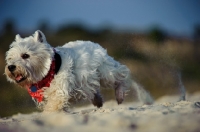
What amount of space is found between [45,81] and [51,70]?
0.20 meters

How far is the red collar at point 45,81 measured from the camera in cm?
709

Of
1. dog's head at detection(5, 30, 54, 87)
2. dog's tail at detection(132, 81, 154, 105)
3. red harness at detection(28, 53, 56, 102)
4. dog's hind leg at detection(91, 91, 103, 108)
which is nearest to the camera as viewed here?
dog's head at detection(5, 30, 54, 87)

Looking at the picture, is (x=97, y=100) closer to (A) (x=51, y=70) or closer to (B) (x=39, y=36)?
(A) (x=51, y=70)

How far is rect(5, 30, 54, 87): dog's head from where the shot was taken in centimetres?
695

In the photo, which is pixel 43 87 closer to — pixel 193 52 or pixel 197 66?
pixel 197 66

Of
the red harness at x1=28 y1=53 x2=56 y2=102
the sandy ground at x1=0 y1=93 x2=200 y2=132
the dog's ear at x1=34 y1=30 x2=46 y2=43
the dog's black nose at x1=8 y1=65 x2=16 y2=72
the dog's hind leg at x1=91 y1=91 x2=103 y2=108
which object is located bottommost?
the sandy ground at x1=0 y1=93 x2=200 y2=132

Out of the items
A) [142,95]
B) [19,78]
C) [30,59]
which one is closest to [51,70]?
[30,59]

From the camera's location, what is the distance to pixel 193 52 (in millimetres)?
28266

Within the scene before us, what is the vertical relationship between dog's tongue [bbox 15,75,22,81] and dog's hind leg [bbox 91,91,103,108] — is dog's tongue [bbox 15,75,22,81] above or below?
above

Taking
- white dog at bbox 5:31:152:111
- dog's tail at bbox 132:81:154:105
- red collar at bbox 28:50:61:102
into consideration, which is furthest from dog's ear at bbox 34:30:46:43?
dog's tail at bbox 132:81:154:105

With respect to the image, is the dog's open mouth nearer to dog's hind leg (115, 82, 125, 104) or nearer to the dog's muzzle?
the dog's muzzle

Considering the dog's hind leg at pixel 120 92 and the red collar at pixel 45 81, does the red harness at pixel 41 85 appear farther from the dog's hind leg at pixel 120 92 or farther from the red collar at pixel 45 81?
the dog's hind leg at pixel 120 92

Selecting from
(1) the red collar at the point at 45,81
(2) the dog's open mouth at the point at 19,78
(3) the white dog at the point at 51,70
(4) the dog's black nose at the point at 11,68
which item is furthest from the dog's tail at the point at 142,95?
(4) the dog's black nose at the point at 11,68

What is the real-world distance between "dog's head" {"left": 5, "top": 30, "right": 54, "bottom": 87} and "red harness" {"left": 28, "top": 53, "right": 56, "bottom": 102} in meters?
0.06
